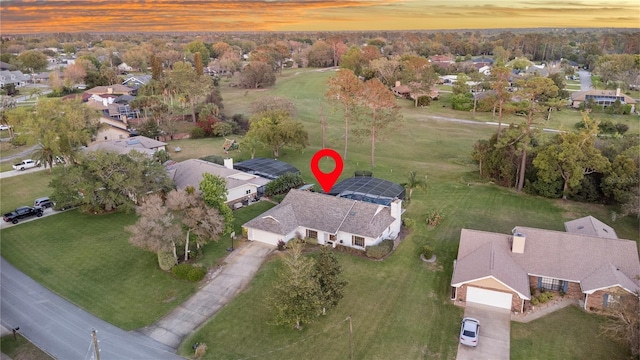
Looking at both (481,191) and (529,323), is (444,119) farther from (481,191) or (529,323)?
(529,323)

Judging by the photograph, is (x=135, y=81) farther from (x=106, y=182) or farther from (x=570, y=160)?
(x=570, y=160)

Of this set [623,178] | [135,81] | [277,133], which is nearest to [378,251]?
[623,178]

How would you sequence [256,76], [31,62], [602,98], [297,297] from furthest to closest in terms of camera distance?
[31,62] → [256,76] → [602,98] → [297,297]

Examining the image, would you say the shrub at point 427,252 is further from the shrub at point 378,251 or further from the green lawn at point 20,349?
the green lawn at point 20,349

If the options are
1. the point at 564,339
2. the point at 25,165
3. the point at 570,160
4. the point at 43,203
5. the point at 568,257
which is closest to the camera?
the point at 564,339

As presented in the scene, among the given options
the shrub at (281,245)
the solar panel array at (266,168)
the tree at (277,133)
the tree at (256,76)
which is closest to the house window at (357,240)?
the shrub at (281,245)

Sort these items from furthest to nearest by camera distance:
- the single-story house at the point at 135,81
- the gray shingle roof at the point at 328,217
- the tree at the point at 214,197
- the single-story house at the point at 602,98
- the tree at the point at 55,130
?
the single-story house at the point at 135,81
the single-story house at the point at 602,98
the tree at the point at 55,130
the gray shingle roof at the point at 328,217
the tree at the point at 214,197
